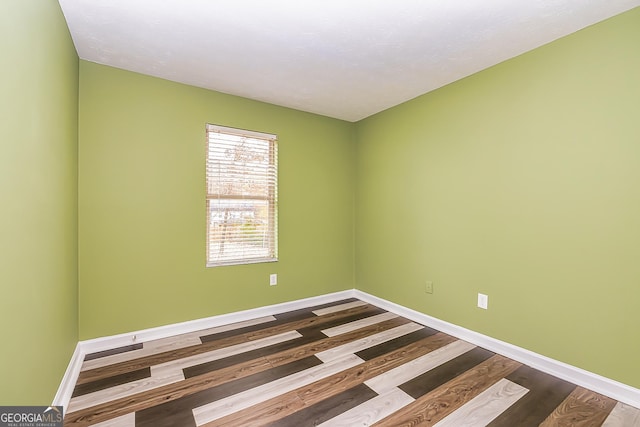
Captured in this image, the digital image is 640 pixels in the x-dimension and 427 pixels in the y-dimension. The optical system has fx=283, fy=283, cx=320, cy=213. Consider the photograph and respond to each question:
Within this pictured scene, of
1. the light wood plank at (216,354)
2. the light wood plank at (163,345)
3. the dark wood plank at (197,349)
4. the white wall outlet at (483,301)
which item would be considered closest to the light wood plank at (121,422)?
the light wood plank at (216,354)

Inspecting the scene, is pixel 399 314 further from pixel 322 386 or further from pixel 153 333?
pixel 153 333

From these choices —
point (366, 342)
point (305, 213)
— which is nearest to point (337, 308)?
point (366, 342)

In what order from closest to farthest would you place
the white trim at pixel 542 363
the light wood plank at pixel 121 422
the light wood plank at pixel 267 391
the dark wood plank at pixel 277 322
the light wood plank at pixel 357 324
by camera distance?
the light wood plank at pixel 121 422, the light wood plank at pixel 267 391, the white trim at pixel 542 363, the dark wood plank at pixel 277 322, the light wood plank at pixel 357 324

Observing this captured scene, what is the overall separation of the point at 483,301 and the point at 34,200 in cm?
315

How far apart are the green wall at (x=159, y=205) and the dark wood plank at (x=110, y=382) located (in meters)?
0.57

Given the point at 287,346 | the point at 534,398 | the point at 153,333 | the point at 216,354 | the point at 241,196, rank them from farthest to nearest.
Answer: the point at 241,196 → the point at 153,333 → the point at 287,346 → the point at 216,354 → the point at 534,398

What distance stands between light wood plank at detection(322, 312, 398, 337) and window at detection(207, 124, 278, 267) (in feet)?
3.38

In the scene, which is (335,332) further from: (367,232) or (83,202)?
(83,202)

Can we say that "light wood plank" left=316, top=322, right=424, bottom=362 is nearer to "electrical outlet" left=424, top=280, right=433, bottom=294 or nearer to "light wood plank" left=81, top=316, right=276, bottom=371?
"electrical outlet" left=424, top=280, right=433, bottom=294

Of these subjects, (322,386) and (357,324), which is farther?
(357,324)

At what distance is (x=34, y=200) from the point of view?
1321 millimetres

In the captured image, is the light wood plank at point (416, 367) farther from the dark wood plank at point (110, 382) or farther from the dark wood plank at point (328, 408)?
the dark wood plank at point (110, 382)

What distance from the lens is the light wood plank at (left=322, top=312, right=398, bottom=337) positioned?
9.14ft

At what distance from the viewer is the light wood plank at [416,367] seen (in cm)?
196
